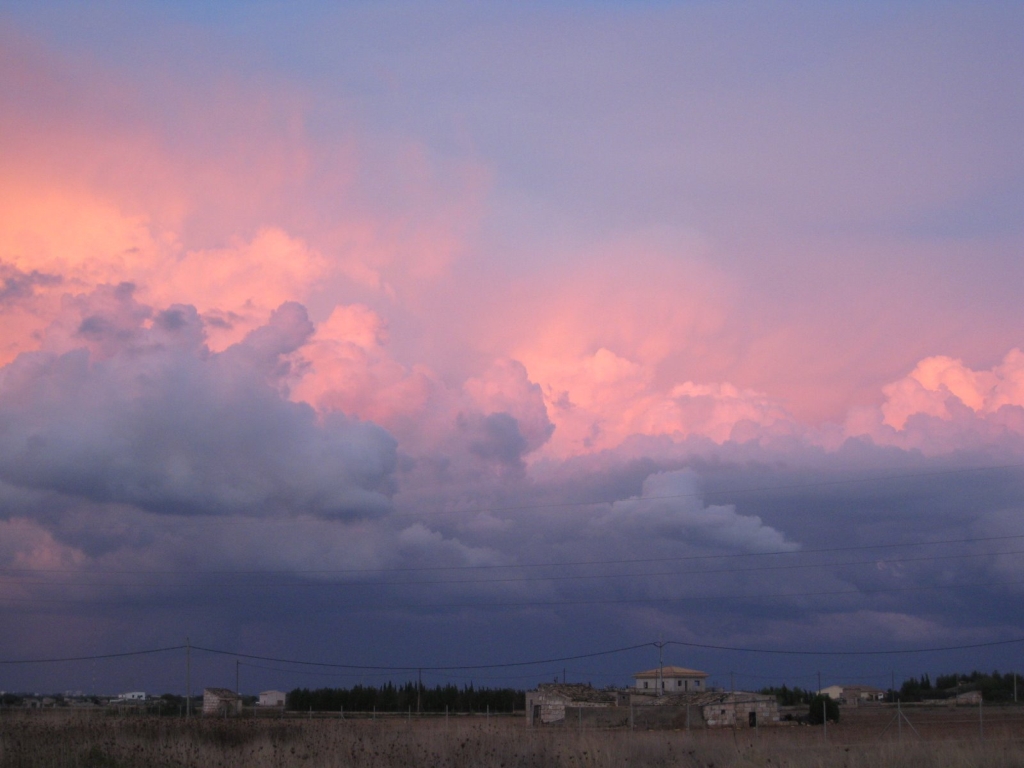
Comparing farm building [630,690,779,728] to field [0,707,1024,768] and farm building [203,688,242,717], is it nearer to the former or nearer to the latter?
field [0,707,1024,768]

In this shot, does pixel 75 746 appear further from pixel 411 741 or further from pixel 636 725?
pixel 636 725

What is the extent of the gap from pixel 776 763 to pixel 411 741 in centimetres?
1198

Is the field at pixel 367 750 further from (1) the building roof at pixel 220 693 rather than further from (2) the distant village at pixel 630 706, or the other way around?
(1) the building roof at pixel 220 693

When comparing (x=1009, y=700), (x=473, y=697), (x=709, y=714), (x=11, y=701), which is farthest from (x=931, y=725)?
(x=11, y=701)

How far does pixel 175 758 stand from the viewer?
27234 millimetres

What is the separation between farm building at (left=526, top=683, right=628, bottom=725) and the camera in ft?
248

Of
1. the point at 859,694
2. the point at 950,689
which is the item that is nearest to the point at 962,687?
the point at 950,689

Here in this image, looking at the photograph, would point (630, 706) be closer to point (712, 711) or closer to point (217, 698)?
point (712, 711)

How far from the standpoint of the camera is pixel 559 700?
77500 millimetres

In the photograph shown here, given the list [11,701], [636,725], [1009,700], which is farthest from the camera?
[11,701]

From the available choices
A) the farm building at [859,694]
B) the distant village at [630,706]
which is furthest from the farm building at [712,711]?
the farm building at [859,694]

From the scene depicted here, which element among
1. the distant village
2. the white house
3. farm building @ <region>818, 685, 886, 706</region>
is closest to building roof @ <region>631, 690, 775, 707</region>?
the distant village

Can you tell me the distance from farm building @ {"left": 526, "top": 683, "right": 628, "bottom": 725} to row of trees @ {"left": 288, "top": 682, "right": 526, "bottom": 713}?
92.6 feet

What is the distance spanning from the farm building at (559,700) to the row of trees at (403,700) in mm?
28211
